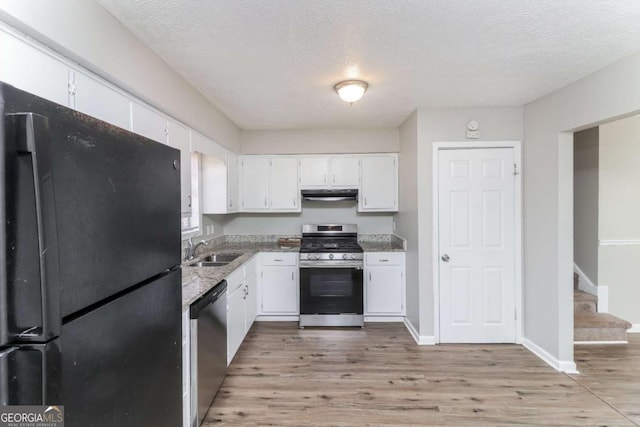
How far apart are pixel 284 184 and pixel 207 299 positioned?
240 cm

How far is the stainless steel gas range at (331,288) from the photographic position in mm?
3660

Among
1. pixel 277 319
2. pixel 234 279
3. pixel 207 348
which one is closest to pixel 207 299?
pixel 207 348

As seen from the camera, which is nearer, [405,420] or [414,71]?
[405,420]

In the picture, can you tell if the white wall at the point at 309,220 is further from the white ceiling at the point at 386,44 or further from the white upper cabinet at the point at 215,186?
the white ceiling at the point at 386,44

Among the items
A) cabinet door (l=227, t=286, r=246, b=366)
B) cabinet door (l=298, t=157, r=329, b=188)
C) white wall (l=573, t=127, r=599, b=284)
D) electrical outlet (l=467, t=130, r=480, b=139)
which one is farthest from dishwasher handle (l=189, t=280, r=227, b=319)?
white wall (l=573, t=127, r=599, b=284)

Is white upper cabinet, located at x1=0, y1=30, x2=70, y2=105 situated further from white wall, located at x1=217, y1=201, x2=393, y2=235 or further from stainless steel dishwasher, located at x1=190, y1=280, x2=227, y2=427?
white wall, located at x1=217, y1=201, x2=393, y2=235

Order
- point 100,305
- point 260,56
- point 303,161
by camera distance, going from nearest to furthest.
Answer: point 100,305
point 260,56
point 303,161

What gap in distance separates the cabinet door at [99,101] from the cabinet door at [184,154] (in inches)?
20.7

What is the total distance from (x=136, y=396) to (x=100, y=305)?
0.36 meters

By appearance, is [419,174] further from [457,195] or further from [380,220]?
[380,220]

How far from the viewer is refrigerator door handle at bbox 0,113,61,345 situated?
0.59 metres

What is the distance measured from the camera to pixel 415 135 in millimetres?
3283

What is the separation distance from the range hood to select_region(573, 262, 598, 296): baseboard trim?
282 centimetres

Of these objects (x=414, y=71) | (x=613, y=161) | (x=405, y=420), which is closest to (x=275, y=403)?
(x=405, y=420)
